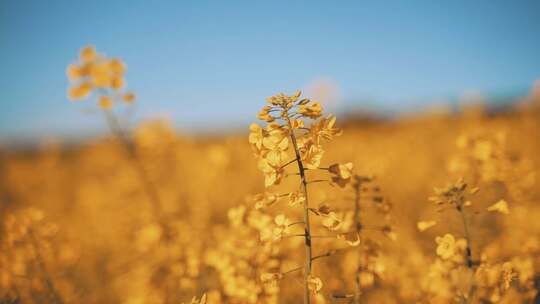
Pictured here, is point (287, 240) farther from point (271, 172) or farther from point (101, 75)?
point (101, 75)

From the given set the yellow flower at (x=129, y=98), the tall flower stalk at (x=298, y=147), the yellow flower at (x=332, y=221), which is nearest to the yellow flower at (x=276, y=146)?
the tall flower stalk at (x=298, y=147)

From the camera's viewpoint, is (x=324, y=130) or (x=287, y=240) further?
(x=287, y=240)

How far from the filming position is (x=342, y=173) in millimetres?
1603

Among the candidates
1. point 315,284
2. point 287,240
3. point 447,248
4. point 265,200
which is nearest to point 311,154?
point 265,200

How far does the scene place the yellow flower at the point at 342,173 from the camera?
160cm

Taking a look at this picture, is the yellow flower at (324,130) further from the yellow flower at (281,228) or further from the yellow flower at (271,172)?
the yellow flower at (281,228)

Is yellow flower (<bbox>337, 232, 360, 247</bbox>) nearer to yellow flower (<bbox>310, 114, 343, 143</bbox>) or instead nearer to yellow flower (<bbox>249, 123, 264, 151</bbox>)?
yellow flower (<bbox>310, 114, 343, 143</bbox>)

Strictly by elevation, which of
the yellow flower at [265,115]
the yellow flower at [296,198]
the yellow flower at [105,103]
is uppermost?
the yellow flower at [105,103]

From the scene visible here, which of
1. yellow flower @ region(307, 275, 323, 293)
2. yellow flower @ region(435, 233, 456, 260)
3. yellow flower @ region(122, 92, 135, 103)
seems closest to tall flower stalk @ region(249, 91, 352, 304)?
yellow flower @ region(307, 275, 323, 293)

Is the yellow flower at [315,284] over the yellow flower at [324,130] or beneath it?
beneath

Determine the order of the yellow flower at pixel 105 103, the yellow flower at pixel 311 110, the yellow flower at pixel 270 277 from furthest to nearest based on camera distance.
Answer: the yellow flower at pixel 105 103 < the yellow flower at pixel 270 277 < the yellow flower at pixel 311 110

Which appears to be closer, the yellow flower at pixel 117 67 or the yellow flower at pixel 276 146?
the yellow flower at pixel 276 146

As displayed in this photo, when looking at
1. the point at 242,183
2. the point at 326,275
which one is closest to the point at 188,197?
the point at 242,183

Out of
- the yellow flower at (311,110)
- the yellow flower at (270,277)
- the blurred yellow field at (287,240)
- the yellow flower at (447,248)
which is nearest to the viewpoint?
the yellow flower at (311,110)
